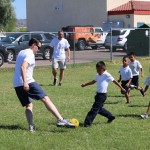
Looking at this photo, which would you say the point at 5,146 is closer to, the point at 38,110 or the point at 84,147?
the point at 84,147

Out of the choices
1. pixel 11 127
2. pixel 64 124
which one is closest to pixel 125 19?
pixel 11 127

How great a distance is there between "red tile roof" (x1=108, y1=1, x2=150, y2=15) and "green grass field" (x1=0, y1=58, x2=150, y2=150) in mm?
34167

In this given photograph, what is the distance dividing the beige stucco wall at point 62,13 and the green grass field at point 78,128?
36.1 m

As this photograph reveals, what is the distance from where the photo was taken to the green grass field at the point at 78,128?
7.57 metres

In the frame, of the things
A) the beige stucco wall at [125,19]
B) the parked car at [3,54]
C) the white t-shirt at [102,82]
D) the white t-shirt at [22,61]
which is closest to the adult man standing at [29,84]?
the white t-shirt at [22,61]

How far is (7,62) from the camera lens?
2688 centimetres

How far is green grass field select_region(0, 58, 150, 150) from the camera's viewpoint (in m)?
7.57

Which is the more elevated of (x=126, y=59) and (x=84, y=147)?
(x=126, y=59)

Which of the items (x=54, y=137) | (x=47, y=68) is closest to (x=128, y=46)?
(x=47, y=68)

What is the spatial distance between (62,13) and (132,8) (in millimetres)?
9178

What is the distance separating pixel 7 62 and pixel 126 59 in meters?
15.3

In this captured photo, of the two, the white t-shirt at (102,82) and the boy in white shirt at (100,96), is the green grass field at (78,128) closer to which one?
the boy in white shirt at (100,96)

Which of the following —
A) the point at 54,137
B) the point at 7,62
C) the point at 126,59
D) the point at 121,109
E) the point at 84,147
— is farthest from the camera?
the point at 7,62

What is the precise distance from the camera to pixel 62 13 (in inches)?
2119
